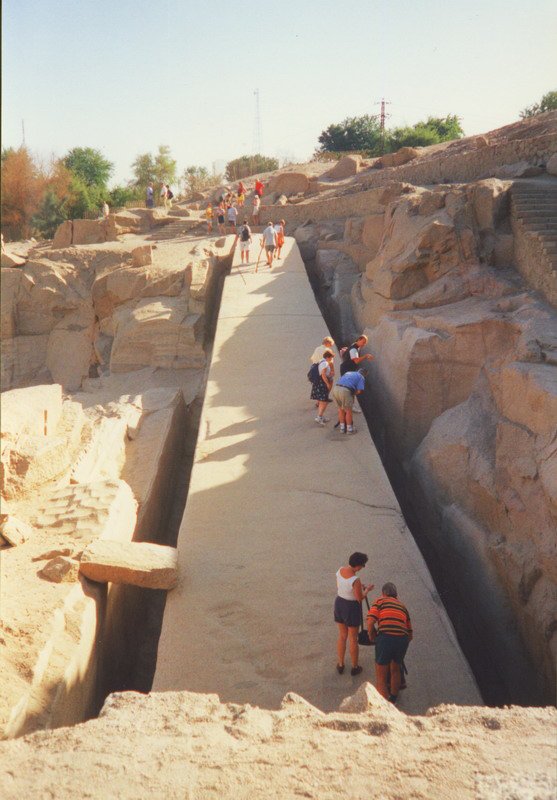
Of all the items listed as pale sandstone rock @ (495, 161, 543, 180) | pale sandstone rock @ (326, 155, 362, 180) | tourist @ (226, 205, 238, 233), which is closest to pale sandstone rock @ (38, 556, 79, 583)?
pale sandstone rock @ (495, 161, 543, 180)

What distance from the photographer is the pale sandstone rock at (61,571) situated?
5.16m

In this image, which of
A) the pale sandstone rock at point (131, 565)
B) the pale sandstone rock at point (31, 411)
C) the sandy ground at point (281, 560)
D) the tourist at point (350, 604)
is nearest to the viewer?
the tourist at point (350, 604)

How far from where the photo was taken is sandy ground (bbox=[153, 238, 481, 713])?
448 centimetres

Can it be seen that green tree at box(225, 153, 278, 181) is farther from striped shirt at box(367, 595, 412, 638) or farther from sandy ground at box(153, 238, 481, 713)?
striped shirt at box(367, 595, 412, 638)

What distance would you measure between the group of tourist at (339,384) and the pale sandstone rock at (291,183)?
12.1 metres

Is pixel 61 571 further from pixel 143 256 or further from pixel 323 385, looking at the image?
pixel 143 256

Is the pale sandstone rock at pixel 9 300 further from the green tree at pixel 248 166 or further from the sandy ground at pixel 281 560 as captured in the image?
the green tree at pixel 248 166

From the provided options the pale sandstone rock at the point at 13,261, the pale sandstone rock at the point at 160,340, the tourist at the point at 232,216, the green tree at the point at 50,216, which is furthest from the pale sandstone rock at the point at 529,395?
the green tree at the point at 50,216

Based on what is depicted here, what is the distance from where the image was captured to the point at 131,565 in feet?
17.4

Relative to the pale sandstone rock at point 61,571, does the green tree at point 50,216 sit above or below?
above

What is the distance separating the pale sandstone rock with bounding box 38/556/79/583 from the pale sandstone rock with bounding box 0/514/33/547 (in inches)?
19.0

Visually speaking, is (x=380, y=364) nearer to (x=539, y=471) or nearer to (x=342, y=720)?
(x=539, y=471)

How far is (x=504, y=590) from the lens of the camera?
573cm

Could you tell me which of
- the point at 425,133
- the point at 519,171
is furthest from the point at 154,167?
the point at 519,171
